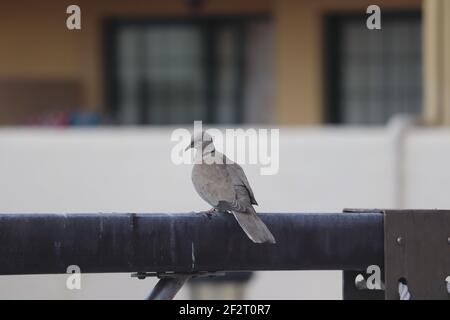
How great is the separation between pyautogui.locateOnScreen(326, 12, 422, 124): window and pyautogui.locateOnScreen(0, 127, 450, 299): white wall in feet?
12.7

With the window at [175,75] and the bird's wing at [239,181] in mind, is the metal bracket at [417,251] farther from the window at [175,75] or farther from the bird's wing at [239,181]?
the window at [175,75]

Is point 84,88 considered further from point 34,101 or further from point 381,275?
point 381,275

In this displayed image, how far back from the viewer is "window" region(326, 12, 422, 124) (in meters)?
12.6

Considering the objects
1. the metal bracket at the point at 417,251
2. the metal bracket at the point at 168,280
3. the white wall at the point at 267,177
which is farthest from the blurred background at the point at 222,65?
the metal bracket at the point at 168,280

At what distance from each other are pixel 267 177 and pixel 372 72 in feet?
14.9

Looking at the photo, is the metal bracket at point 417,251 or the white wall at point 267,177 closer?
the metal bracket at point 417,251

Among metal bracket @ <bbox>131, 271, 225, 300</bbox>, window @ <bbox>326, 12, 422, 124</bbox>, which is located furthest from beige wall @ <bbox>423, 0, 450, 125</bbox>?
metal bracket @ <bbox>131, 271, 225, 300</bbox>

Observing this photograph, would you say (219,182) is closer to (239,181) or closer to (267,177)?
(239,181)

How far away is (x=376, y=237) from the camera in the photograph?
10.7ft

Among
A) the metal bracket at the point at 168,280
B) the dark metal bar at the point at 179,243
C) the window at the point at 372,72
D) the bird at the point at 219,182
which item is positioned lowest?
the metal bracket at the point at 168,280

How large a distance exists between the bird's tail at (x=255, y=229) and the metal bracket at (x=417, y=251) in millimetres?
326

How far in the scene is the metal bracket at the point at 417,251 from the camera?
326 cm

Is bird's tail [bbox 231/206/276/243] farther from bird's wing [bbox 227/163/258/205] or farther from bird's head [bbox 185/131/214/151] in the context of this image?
bird's head [bbox 185/131/214/151]
